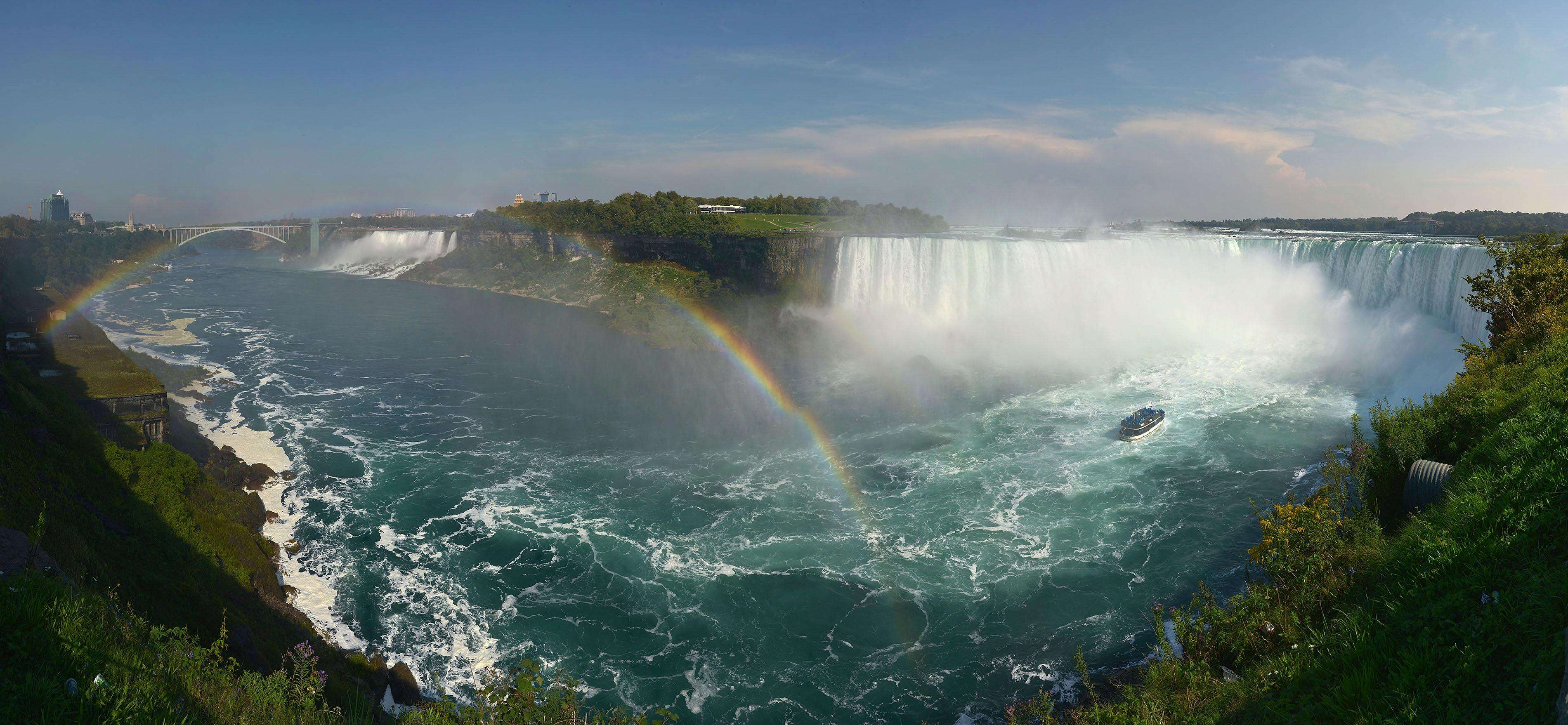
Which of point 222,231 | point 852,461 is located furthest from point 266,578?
point 222,231

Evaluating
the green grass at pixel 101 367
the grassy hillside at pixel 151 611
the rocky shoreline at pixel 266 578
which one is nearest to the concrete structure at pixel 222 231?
the green grass at pixel 101 367

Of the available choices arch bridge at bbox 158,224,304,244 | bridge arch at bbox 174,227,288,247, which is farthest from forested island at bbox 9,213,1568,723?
arch bridge at bbox 158,224,304,244

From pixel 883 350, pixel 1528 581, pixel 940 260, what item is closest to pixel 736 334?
pixel 883 350

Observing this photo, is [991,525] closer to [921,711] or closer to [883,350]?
[921,711]

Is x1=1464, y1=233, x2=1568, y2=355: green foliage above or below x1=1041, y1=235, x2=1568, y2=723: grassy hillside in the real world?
above

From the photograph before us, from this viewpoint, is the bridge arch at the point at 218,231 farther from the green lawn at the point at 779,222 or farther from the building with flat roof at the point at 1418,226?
the building with flat roof at the point at 1418,226

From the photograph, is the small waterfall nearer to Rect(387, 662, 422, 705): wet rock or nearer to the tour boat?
the tour boat
